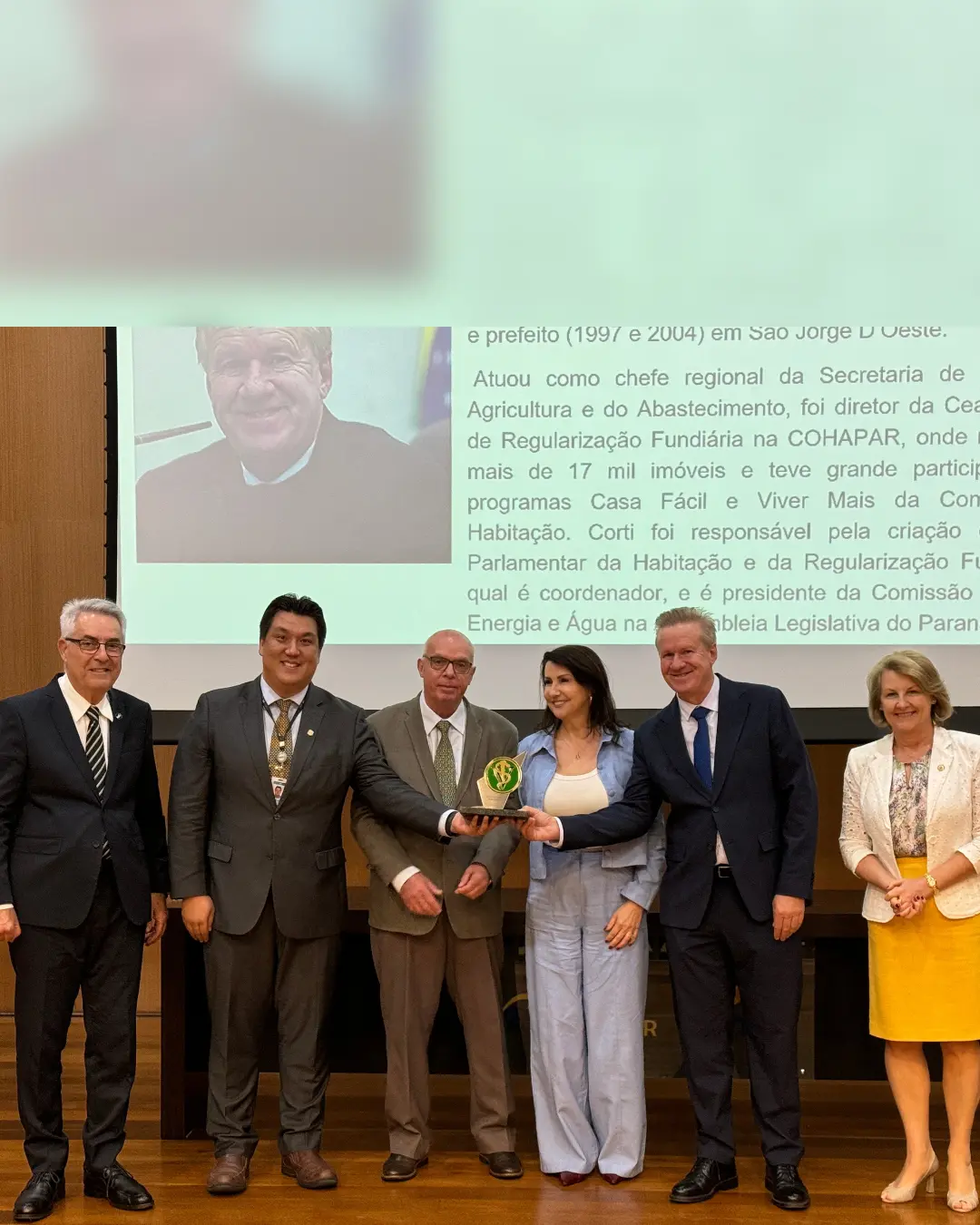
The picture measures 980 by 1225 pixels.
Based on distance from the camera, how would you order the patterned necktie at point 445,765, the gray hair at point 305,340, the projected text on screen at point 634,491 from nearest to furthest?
the patterned necktie at point 445,765
the projected text on screen at point 634,491
the gray hair at point 305,340

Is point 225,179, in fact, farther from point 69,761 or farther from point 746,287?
point 69,761

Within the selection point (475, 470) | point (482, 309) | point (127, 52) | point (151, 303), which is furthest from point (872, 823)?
point (127, 52)

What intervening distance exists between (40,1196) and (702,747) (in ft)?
6.85

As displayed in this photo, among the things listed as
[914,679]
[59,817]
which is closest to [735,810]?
[914,679]

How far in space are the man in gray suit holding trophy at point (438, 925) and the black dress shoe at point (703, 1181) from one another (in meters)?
0.47

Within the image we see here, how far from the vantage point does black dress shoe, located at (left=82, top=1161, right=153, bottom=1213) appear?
318 centimetres

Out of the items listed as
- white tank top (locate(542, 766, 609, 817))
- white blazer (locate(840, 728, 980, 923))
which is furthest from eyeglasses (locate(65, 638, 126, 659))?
white blazer (locate(840, 728, 980, 923))

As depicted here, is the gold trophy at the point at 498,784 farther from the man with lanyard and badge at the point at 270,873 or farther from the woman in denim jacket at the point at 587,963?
the woman in denim jacket at the point at 587,963

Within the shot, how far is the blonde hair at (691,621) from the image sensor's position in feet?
11.0

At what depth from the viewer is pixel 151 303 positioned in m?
4.24

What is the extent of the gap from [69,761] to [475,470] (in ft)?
5.46

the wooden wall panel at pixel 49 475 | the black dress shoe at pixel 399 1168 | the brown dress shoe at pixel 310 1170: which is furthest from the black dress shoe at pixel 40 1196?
the wooden wall panel at pixel 49 475

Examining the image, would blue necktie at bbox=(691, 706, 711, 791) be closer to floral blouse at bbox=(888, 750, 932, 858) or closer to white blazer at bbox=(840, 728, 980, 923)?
white blazer at bbox=(840, 728, 980, 923)

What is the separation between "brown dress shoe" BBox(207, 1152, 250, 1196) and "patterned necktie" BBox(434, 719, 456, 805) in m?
1.12
